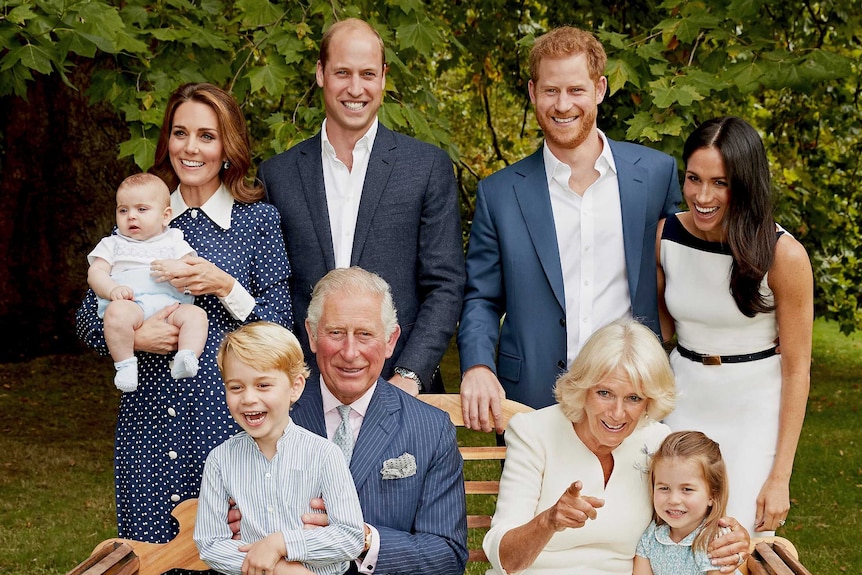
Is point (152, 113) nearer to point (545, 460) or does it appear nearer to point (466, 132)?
point (545, 460)

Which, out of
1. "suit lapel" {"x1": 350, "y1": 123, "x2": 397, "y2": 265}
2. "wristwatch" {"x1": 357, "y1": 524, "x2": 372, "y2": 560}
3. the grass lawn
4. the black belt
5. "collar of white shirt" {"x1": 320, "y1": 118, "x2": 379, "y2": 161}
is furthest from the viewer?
the grass lawn

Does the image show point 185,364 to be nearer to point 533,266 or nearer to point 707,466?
point 533,266

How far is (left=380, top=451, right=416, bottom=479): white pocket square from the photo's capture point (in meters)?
2.92

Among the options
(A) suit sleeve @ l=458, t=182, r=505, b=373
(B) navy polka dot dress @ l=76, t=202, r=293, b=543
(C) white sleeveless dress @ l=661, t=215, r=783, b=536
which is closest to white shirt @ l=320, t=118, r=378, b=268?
(B) navy polka dot dress @ l=76, t=202, r=293, b=543

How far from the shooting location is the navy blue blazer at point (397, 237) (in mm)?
3492

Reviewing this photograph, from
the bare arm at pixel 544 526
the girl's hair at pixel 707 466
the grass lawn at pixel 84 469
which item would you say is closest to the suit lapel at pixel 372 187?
the bare arm at pixel 544 526

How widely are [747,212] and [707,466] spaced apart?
80 cm

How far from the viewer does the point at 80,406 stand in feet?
31.0

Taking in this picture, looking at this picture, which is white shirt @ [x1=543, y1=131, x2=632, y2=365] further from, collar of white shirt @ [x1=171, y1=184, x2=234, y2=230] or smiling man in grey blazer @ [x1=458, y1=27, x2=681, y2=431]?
collar of white shirt @ [x1=171, y1=184, x2=234, y2=230]

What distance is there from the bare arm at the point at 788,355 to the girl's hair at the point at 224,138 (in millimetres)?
1716

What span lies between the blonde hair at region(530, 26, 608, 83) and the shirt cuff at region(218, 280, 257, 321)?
127 centimetres

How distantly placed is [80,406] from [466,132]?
5.51 m

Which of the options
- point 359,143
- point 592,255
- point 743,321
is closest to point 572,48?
point 592,255

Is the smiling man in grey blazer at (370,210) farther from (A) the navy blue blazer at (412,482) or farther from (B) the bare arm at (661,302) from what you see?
(B) the bare arm at (661,302)
